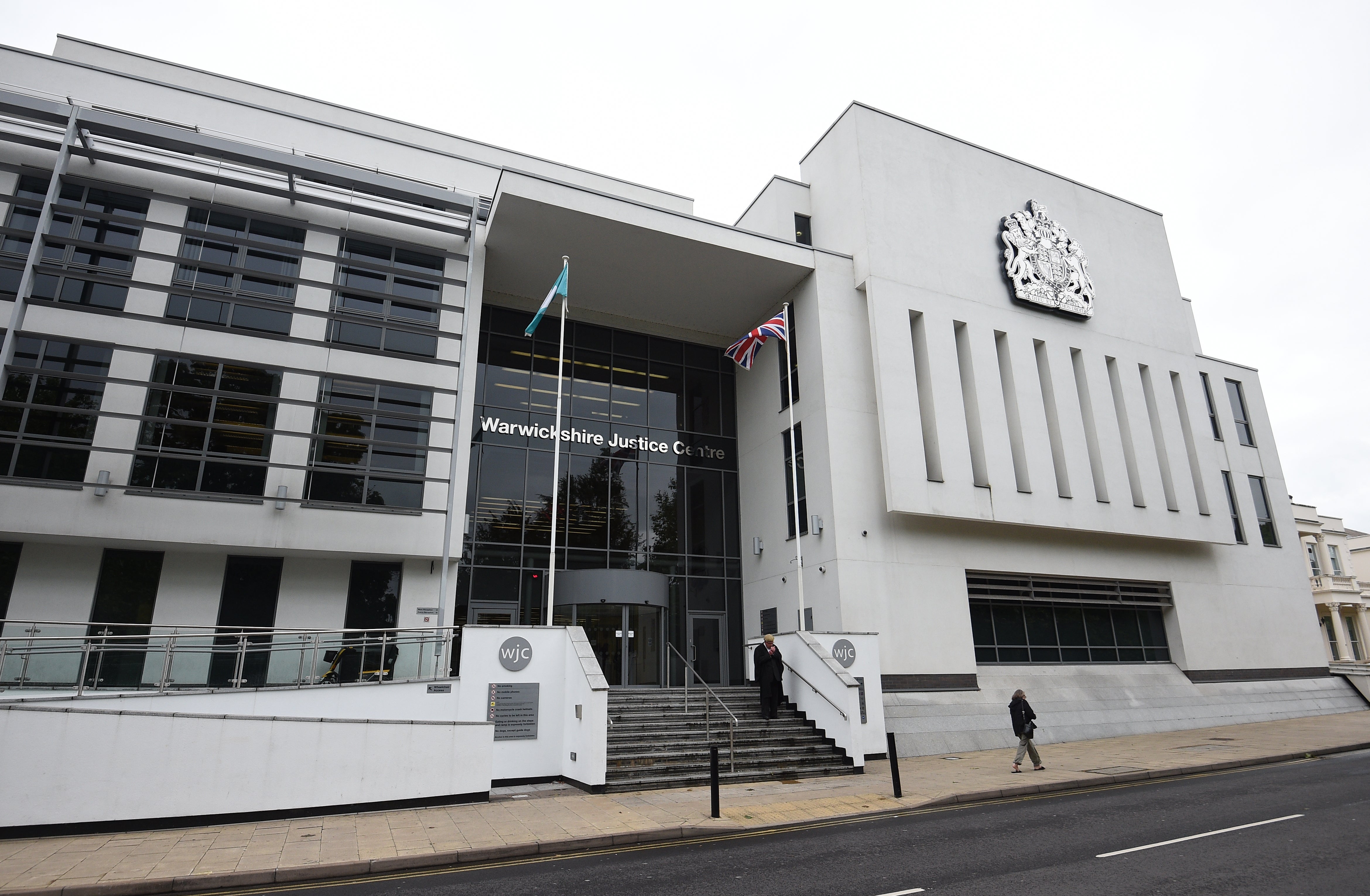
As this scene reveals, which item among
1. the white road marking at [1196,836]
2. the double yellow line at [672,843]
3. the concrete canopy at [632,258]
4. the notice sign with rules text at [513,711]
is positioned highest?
the concrete canopy at [632,258]

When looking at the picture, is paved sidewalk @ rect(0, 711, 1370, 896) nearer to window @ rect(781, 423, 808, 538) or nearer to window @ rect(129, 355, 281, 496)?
window @ rect(781, 423, 808, 538)

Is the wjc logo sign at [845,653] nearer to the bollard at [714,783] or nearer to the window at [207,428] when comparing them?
the bollard at [714,783]

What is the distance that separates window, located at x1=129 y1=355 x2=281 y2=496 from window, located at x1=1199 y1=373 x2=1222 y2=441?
32.3 metres

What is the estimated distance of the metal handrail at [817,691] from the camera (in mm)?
15203

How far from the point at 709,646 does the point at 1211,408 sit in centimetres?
2263

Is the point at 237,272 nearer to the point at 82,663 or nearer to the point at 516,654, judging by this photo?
the point at 82,663

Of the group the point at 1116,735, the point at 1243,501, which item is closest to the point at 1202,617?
the point at 1243,501

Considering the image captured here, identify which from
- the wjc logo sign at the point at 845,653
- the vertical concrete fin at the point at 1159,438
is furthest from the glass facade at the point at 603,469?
the vertical concrete fin at the point at 1159,438

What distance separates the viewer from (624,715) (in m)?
15.5

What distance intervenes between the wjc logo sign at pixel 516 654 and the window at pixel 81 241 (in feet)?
40.8

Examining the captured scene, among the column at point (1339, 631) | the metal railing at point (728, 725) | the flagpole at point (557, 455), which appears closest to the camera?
the metal railing at point (728, 725)

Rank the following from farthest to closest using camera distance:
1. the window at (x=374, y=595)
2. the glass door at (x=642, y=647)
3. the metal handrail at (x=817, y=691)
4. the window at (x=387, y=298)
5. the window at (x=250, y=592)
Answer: the glass door at (x=642, y=647) < the window at (x=387, y=298) < the window at (x=374, y=595) < the window at (x=250, y=592) < the metal handrail at (x=817, y=691)

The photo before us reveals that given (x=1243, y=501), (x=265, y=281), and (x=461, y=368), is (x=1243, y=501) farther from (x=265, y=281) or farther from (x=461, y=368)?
(x=265, y=281)

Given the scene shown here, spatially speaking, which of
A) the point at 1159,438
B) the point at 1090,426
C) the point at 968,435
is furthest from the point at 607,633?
the point at 1159,438
